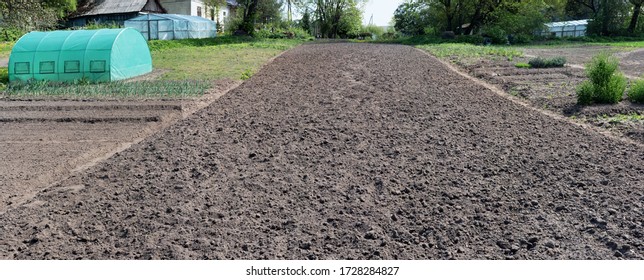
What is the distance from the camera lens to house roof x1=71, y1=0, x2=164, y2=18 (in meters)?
41.3

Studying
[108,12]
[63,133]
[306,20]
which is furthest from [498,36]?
[63,133]

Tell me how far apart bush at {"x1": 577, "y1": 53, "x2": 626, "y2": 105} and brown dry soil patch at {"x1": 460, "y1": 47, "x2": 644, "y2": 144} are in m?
0.19

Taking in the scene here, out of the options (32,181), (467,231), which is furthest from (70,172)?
(467,231)

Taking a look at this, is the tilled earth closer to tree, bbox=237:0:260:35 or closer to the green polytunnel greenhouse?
the green polytunnel greenhouse

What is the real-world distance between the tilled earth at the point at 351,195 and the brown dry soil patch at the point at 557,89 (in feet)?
2.06

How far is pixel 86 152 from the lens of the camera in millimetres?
7312

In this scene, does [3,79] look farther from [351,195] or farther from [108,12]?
[108,12]

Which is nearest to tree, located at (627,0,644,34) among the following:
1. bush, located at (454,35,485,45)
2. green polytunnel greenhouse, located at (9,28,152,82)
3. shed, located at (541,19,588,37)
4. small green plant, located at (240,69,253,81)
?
shed, located at (541,19,588,37)

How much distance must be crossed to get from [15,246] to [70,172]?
235 centimetres

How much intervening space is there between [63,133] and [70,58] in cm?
665

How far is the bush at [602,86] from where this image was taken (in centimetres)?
932

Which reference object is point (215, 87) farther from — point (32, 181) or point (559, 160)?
point (559, 160)

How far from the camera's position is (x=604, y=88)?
930 cm

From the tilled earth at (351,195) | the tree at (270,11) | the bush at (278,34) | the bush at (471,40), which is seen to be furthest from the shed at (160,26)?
the tilled earth at (351,195)
